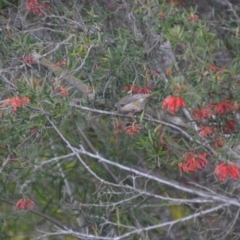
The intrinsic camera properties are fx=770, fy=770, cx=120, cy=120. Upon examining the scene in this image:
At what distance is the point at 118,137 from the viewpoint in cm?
526

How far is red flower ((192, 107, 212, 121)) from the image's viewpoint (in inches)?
136

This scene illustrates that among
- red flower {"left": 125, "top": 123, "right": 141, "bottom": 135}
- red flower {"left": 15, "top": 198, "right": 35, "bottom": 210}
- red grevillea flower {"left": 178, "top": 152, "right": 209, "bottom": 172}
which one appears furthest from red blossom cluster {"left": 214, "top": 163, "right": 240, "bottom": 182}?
red flower {"left": 15, "top": 198, "right": 35, "bottom": 210}

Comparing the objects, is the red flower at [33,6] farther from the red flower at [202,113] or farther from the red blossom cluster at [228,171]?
the red blossom cluster at [228,171]

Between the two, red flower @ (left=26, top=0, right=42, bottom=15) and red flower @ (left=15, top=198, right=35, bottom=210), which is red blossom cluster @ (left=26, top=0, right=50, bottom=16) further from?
red flower @ (left=15, top=198, right=35, bottom=210)

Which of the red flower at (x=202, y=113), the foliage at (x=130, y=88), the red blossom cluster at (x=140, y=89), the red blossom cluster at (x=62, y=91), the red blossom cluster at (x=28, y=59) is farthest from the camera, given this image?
the red blossom cluster at (x=28, y=59)

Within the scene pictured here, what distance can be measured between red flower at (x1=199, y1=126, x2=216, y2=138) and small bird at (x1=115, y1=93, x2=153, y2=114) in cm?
31

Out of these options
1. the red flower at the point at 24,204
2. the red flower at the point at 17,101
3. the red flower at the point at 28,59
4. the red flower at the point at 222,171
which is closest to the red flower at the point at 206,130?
the red flower at the point at 222,171

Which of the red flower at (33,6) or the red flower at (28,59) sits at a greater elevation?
the red flower at (33,6)

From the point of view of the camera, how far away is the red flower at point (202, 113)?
11.3 feet

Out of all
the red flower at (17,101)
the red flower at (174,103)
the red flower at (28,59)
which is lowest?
→ the red flower at (28,59)

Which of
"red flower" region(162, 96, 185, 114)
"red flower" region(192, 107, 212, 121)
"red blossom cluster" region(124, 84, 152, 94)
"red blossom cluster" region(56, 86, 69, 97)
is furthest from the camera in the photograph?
"red blossom cluster" region(124, 84, 152, 94)

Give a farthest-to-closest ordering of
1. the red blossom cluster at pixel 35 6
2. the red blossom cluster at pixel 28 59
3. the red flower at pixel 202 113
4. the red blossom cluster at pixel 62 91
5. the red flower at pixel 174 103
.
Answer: the red blossom cluster at pixel 35 6
the red blossom cluster at pixel 28 59
the red blossom cluster at pixel 62 91
the red flower at pixel 202 113
the red flower at pixel 174 103

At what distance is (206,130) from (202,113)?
94 millimetres

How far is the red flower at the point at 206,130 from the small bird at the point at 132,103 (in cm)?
31
